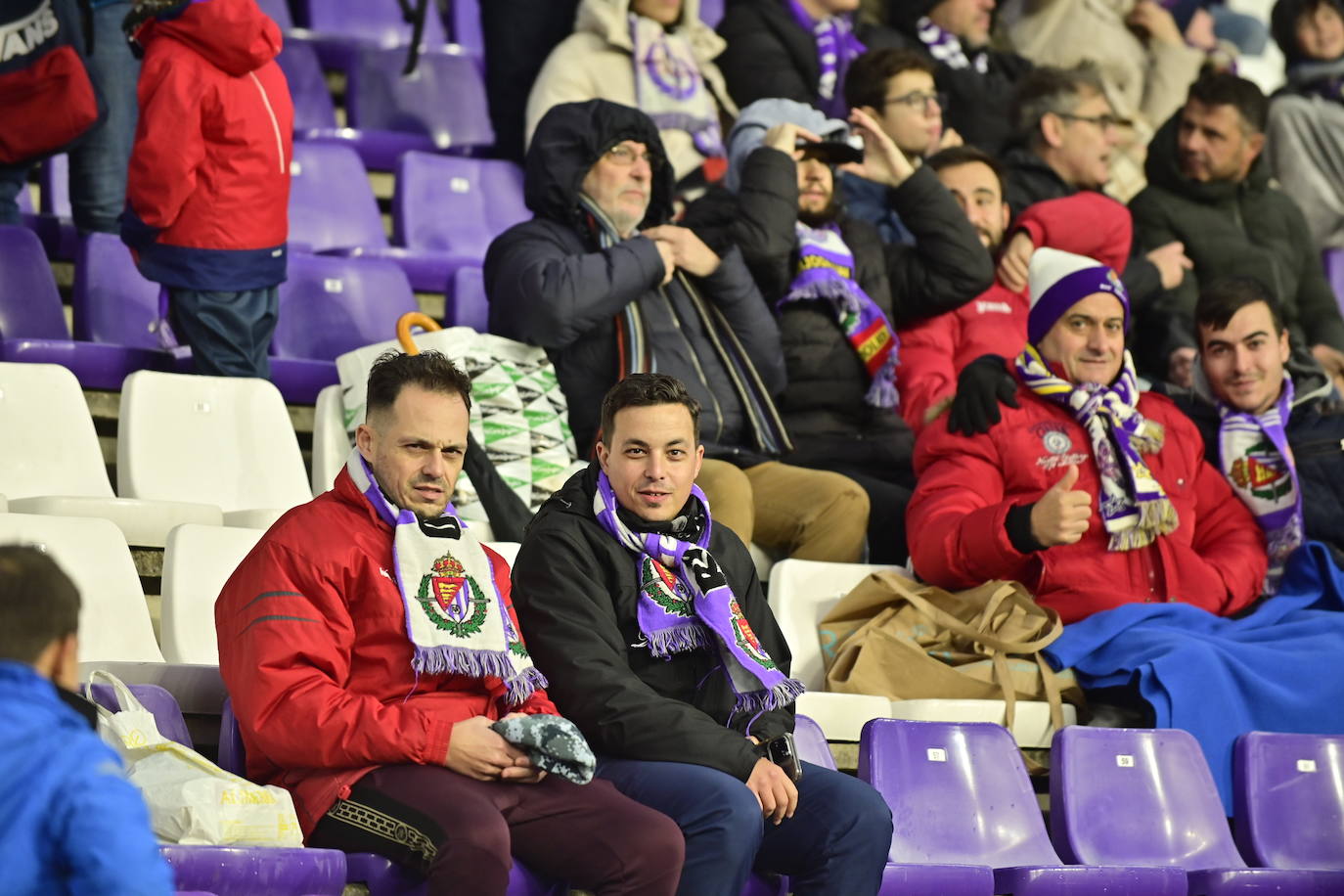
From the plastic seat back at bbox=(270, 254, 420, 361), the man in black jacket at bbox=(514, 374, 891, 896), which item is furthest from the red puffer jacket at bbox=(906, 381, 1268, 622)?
the plastic seat back at bbox=(270, 254, 420, 361)

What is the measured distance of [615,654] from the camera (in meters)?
3.02

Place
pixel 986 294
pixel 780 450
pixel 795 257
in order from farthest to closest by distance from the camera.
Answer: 1. pixel 986 294
2. pixel 795 257
3. pixel 780 450

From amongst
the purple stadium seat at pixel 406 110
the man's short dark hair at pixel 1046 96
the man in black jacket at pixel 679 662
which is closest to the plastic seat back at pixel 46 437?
the man in black jacket at pixel 679 662

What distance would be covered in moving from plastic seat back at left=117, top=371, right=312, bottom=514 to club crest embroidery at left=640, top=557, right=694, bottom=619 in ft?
4.23

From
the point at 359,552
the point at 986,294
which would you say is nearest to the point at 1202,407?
the point at 986,294

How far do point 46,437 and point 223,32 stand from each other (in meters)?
1.04

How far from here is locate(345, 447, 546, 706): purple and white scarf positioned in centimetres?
286

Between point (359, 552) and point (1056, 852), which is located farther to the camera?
point (1056, 852)

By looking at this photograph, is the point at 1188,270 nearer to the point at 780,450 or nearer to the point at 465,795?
the point at 780,450

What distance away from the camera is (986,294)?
17.7 feet

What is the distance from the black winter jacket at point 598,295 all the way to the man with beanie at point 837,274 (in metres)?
0.16

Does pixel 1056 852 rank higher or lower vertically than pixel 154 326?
lower

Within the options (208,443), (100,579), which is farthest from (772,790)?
(208,443)

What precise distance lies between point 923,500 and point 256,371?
156cm
